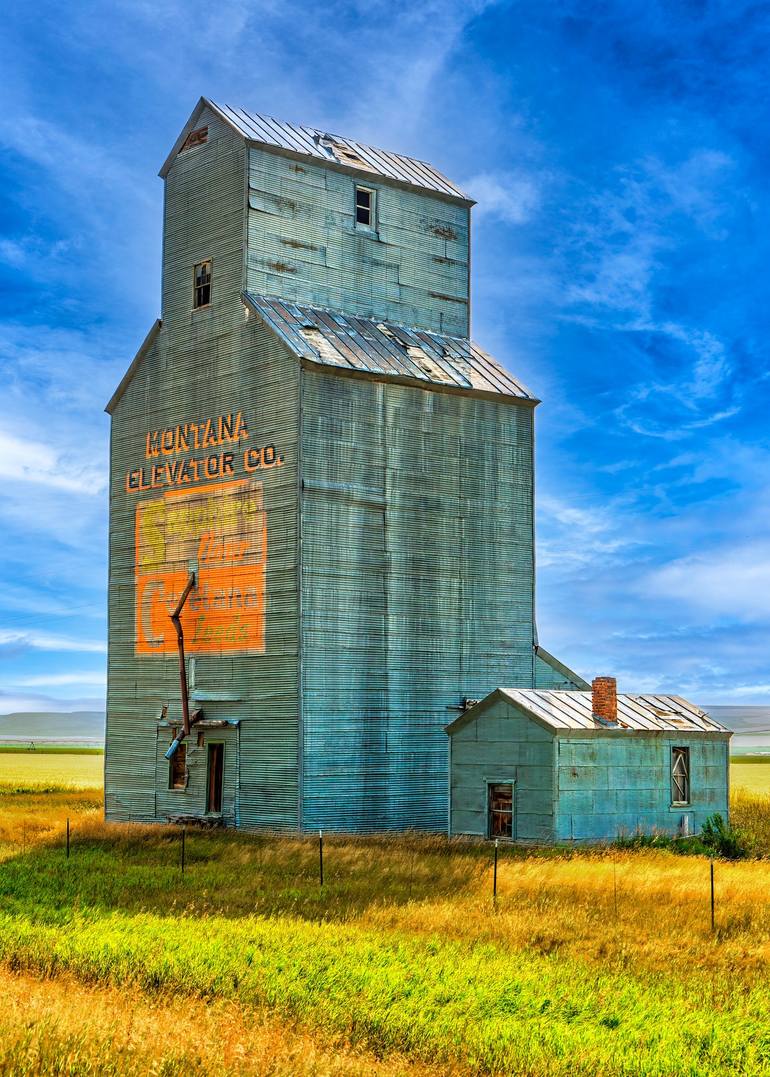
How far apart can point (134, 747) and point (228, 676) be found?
5291 mm

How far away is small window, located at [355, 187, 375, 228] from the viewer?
40234 mm

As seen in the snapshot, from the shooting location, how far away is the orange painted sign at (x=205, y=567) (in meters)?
35.2

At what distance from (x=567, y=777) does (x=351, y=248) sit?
57.2ft

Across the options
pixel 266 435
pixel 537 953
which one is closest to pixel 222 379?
pixel 266 435

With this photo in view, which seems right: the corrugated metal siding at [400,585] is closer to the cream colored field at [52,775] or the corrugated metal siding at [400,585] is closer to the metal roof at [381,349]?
the metal roof at [381,349]

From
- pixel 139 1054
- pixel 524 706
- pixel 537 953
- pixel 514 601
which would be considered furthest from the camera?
pixel 514 601

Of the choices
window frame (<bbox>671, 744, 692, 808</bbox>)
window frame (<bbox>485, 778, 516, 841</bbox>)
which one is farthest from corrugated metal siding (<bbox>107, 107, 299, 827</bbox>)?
window frame (<bbox>671, 744, 692, 808</bbox>)

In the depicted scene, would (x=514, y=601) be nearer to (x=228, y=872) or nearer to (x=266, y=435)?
(x=266, y=435)

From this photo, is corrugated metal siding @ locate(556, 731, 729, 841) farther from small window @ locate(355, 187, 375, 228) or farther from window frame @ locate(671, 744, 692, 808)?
small window @ locate(355, 187, 375, 228)

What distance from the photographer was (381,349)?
37.4 metres

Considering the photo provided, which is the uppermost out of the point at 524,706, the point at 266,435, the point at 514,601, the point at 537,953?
the point at 266,435

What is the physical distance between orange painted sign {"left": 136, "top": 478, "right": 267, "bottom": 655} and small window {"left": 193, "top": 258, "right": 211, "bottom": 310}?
5.70m

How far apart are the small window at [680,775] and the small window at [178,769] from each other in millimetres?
13368

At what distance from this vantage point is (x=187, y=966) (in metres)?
17.0
